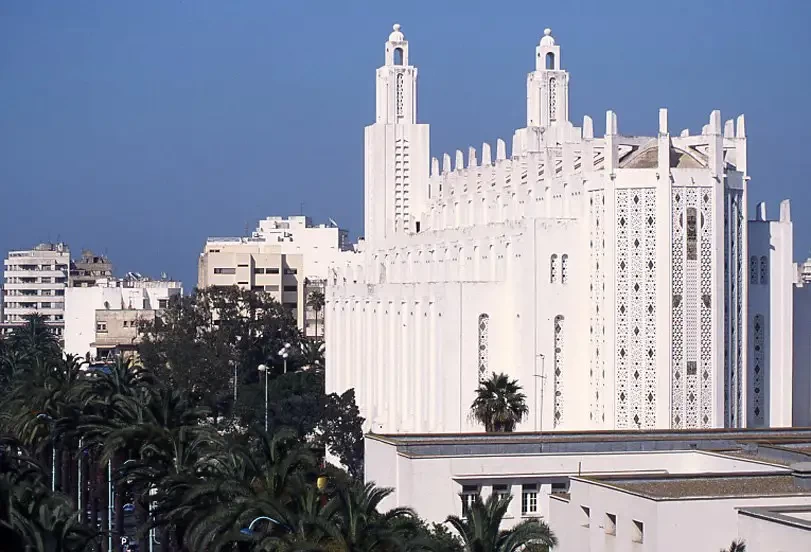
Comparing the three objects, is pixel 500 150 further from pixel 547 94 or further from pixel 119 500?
pixel 119 500

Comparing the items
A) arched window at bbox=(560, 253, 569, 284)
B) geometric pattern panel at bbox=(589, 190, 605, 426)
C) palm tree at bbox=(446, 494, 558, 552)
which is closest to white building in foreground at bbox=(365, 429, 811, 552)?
palm tree at bbox=(446, 494, 558, 552)

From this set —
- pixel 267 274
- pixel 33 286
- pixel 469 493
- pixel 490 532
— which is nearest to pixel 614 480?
pixel 490 532

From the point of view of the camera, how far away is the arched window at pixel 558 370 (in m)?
60.7

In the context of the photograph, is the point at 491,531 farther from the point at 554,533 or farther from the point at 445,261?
the point at 445,261

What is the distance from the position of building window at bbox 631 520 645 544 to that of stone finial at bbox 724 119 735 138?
30224 millimetres

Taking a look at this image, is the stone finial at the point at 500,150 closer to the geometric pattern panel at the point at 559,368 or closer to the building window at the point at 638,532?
the geometric pattern panel at the point at 559,368

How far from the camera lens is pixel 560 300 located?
60.9m

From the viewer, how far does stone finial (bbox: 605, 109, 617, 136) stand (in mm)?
59375

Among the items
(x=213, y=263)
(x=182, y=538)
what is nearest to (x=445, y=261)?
(x=182, y=538)

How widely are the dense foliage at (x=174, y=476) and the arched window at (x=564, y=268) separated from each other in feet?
36.2

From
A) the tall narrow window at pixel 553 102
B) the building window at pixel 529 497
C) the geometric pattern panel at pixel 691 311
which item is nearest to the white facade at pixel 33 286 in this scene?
the tall narrow window at pixel 553 102

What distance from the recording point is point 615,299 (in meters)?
58.8

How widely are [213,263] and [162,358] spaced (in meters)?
27.3

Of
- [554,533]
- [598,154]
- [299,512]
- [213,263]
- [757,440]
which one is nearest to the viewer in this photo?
[299,512]
